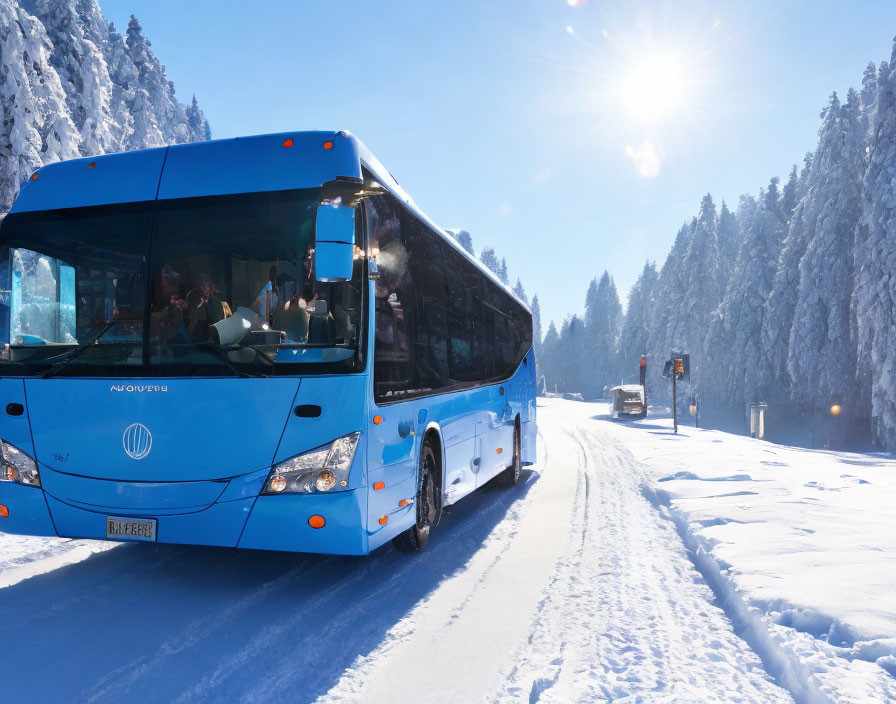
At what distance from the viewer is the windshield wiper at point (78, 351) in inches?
178

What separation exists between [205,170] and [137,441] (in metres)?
2.10

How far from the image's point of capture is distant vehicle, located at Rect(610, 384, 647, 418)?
147 ft

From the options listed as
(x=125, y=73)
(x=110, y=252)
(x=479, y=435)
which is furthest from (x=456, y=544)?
(x=125, y=73)

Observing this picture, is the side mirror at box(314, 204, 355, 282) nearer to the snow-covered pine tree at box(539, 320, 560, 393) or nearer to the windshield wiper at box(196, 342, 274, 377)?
the windshield wiper at box(196, 342, 274, 377)

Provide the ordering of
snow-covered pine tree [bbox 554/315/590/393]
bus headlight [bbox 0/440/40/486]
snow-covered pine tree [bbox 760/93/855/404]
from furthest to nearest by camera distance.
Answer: snow-covered pine tree [bbox 554/315/590/393], snow-covered pine tree [bbox 760/93/855/404], bus headlight [bbox 0/440/40/486]

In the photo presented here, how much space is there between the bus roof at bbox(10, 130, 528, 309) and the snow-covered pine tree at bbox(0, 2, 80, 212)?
28999 mm

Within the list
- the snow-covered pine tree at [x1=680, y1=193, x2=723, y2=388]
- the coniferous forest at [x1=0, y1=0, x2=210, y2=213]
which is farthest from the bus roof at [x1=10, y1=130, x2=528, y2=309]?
the snow-covered pine tree at [x1=680, y1=193, x2=723, y2=388]

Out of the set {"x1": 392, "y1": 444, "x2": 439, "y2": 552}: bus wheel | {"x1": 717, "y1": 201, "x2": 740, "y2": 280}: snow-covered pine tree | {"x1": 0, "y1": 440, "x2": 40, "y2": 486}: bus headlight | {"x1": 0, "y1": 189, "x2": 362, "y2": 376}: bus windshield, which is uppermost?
{"x1": 717, "y1": 201, "x2": 740, "y2": 280}: snow-covered pine tree

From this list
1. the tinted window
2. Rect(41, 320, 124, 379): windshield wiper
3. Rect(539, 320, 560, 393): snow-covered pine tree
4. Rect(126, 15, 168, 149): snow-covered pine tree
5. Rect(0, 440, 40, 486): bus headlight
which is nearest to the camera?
Rect(41, 320, 124, 379): windshield wiper

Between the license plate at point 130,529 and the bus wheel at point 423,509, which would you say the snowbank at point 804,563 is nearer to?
the bus wheel at point 423,509

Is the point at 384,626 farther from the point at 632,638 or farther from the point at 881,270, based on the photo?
the point at 881,270

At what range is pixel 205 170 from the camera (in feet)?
15.3

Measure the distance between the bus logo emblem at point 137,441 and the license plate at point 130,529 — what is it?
1.54ft

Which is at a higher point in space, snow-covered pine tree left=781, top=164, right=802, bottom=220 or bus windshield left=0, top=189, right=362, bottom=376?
snow-covered pine tree left=781, top=164, right=802, bottom=220
